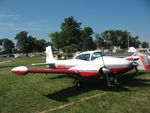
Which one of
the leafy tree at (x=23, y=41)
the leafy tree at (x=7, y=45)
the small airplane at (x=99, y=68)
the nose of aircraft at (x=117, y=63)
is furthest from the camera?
the leafy tree at (x=7, y=45)

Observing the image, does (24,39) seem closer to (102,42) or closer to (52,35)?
(52,35)

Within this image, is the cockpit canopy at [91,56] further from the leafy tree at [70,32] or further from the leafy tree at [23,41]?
the leafy tree at [23,41]

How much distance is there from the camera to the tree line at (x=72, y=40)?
67.0 metres

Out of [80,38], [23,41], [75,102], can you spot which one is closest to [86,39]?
[80,38]

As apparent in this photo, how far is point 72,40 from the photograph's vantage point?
220ft

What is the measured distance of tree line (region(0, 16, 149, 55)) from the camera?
6700 cm

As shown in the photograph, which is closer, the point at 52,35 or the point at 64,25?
the point at 64,25

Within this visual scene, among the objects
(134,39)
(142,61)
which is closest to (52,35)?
(134,39)

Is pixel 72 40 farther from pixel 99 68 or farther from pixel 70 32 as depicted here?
pixel 99 68

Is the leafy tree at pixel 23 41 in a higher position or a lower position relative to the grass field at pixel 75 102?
higher

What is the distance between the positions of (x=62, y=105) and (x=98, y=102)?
4.92ft

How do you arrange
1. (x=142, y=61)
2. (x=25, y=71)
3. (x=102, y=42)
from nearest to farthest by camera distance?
(x=25, y=71) < (x=142, y=61) < (x=102, y=42)

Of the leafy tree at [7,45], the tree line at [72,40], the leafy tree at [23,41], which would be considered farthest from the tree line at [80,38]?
the leafy tree at [7,45]

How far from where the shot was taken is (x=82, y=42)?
242ft
